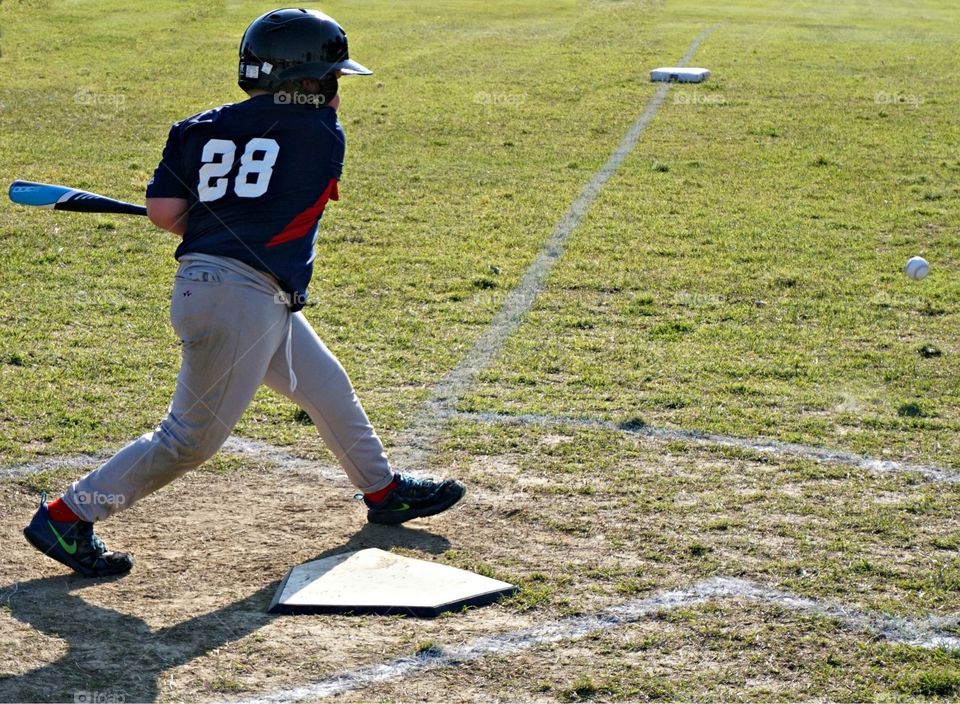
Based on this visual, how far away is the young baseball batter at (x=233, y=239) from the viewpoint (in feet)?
14.8

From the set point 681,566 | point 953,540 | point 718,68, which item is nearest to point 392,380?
point 681,566

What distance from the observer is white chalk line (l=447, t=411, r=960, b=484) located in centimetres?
570

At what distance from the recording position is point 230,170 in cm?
448

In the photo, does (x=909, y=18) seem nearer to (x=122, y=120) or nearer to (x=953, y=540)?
(x=122, y=120)

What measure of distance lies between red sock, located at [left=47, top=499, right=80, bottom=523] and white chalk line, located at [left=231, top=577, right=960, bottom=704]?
48.7 inches

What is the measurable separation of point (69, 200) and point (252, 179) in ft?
3.87

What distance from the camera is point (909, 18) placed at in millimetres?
29031

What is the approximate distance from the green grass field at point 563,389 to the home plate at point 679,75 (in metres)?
2.51

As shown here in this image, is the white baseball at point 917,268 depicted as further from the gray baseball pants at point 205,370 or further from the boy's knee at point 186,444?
the boy's knee at point 186,444

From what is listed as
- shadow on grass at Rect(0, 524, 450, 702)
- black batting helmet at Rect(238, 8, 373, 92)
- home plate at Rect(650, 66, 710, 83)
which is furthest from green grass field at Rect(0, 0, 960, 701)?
home plate at Rect(650, 66, 710, 83)

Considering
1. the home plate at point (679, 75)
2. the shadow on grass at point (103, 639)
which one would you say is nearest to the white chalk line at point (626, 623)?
the shadow on grass at point (103, 639)

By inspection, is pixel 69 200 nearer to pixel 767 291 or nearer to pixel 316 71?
pixel 316 71

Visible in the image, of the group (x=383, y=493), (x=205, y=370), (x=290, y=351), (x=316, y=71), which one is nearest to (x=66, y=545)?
(x=205, y=370)

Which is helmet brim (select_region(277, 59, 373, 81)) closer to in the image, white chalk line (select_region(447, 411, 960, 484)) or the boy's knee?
the boy's knee
